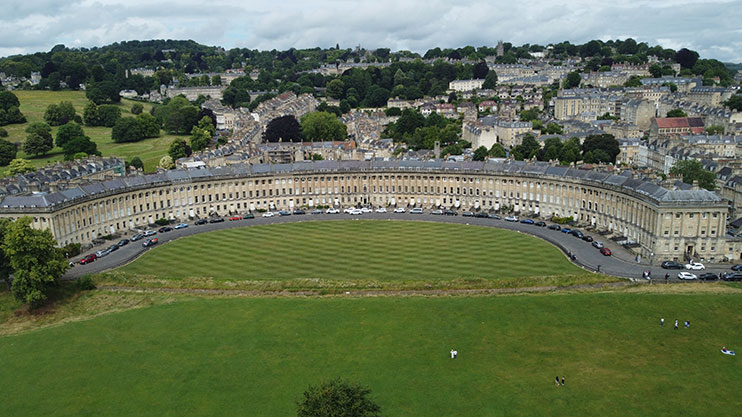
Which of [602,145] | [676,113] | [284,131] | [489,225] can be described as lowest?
[489,225]

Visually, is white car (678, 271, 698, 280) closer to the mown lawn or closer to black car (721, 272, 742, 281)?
black car (721, 272, 742, 281)

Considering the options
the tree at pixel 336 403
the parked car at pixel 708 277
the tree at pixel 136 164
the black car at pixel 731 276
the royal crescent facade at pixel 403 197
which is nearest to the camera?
the tree at pixel 336 403

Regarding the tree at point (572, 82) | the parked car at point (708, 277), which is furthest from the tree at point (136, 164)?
the tree at point (572, 82)

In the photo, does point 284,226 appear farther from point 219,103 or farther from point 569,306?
point 219,103

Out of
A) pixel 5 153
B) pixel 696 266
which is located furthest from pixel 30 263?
pixel 5 153

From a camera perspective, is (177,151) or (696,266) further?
(177,151)

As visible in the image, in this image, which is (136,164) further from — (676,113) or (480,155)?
(676,113)

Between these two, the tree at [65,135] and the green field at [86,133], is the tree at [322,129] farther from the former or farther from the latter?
the tree at [65,135]
